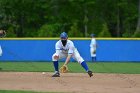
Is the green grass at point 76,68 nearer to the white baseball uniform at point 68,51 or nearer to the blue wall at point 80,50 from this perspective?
the white baseball uniform at point 68,51

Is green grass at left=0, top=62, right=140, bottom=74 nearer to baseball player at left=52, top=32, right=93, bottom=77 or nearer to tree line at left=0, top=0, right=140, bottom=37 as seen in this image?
baseball player at left=52, top=32, right=93, bottom=77

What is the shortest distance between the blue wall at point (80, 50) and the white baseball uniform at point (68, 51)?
427 inches

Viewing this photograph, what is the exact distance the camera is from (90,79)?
16.3 metres

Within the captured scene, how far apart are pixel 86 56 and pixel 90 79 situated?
12.3 meters

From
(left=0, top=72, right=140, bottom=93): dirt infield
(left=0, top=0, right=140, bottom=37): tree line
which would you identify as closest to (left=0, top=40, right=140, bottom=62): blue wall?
(left=0, top=72, right=140, bottom=93): dirt infield

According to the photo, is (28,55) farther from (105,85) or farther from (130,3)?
(130,3)

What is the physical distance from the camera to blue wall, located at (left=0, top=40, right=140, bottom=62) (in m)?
28.5

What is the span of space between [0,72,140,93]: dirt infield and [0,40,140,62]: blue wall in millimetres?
10505

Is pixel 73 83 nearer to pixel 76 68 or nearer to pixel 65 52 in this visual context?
pixel 65 52

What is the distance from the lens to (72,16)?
46781 millimetres

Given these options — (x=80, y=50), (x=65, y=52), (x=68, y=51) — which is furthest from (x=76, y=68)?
(x=80, y=50)

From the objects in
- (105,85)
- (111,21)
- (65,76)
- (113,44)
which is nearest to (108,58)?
(113,44)

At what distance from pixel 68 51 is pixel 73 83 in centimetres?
249

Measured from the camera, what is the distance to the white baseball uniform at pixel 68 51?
1706cm
